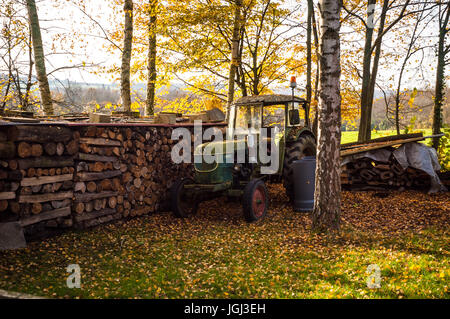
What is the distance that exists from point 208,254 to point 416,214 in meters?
4.41

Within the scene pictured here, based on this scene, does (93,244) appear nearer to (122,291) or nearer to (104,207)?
(104,207)

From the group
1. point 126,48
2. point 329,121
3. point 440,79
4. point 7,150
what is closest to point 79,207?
point 7,150

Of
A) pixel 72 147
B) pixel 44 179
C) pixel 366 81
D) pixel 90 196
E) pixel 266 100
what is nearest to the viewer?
pixel 44 179

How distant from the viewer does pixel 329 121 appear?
5594mm

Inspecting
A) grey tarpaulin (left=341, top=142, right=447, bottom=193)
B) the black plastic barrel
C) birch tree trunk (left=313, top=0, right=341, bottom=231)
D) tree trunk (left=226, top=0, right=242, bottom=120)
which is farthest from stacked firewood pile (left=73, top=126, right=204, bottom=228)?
grey tarpaulin (left=341, top=142, right=447, bottom=193)

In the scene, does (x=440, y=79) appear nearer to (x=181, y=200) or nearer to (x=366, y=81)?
(x=366, y=81)

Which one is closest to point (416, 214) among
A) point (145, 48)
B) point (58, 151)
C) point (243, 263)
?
point (243, 263)

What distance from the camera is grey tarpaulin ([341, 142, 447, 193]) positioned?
28.1 ft

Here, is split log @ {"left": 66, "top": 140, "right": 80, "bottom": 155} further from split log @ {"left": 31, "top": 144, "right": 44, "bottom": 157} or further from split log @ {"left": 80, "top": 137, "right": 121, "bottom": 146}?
→ split log @ {"left": 31, "top": 144, "right": 44, "bottom": 157}

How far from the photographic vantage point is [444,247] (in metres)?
4.99

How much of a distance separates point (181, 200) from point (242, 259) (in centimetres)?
282

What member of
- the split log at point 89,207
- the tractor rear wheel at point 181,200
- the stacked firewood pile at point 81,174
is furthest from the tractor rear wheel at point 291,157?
the split log at point 89,207

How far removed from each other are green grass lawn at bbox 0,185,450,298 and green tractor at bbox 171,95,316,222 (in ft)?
1.65

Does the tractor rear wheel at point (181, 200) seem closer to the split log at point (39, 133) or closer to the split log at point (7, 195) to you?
the split log at point (39, 133)
